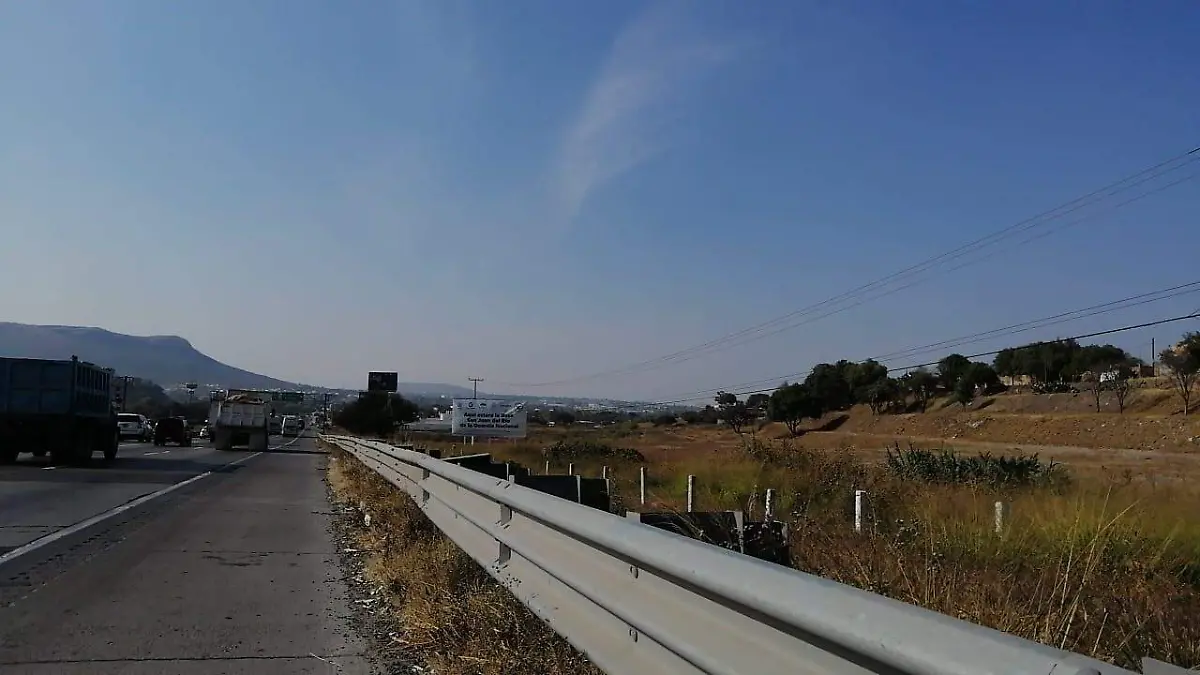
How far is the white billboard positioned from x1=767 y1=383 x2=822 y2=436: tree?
76.3 feet

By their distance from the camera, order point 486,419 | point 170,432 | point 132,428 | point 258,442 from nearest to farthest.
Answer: point 258,442, point 170,432, point 132,428, point 486,419

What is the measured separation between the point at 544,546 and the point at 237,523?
9819mm

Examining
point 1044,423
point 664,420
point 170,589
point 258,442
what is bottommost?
point 170,589

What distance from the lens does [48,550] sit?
10.6 m

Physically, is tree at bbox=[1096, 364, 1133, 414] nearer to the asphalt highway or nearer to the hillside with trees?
the hillside with trees

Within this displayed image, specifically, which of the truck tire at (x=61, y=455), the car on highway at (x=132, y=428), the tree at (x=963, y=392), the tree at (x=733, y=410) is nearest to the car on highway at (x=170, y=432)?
the car on highway at (x=132, y=428)

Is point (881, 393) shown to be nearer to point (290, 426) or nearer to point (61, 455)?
point (61, 455)

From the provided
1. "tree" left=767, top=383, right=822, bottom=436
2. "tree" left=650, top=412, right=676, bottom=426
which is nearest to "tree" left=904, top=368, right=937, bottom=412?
"tree" left=767, top=383, right=822, bottom=436

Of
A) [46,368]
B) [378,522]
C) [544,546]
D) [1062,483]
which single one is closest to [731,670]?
[544,546]

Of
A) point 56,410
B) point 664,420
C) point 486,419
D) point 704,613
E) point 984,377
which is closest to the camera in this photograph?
point 704,613

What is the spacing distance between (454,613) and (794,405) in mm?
80297

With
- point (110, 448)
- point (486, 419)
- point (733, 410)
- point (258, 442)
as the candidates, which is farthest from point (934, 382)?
point (110, 448)

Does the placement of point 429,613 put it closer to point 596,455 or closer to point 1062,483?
point 1062,483

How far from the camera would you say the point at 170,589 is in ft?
27.8
